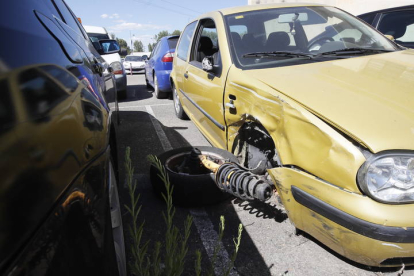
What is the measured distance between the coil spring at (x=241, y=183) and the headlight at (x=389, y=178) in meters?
0.67

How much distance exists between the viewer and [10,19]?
873mm

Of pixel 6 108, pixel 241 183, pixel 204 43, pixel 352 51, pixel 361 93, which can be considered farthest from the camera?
pixel 204 43

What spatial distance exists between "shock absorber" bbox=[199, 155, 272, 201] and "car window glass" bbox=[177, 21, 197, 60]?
2404mm

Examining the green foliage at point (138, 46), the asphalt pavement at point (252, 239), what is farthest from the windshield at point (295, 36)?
the green foliage at point (138, 46)

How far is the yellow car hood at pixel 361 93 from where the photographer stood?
57.7 inches

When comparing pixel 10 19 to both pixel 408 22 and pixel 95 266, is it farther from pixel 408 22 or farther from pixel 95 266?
pixel 408 22

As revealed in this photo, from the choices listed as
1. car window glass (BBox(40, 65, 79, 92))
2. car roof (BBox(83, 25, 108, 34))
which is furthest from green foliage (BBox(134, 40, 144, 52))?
car window glass (BBox(40, 65, 79, 92))

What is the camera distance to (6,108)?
0.65 meters

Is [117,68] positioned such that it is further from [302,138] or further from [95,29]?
[302,138]

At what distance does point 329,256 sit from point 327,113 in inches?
38.9

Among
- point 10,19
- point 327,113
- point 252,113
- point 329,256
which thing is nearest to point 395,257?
point 329,256

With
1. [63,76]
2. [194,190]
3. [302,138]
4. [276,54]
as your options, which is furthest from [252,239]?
[63,76]

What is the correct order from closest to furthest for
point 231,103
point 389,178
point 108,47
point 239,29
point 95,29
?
1. point 389,178
2. point 231,103
3. point 239,29
4. point 108,47
5. point 95,29

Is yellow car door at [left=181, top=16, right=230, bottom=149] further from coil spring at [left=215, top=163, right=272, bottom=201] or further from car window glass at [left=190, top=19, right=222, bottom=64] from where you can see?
coil spring at [left=215, top=163, right=272, bottom=201]
